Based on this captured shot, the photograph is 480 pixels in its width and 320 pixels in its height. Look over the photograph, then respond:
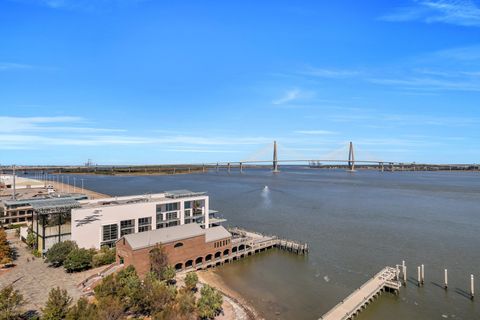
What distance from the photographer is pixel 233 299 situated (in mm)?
24766

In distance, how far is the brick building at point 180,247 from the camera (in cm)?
2703

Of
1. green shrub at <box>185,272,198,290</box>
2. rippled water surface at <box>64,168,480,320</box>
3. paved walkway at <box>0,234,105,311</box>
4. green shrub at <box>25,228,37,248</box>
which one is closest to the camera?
paved walkway at <box>0,234,105,311</box>

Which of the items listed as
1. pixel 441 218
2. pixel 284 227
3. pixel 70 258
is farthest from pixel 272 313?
pixel 441 218

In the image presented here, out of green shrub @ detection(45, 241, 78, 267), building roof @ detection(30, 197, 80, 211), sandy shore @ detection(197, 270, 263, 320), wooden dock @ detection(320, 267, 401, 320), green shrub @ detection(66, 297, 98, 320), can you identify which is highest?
building roof @ detection(30, 197, 80, 211)

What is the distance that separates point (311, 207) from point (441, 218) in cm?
2248

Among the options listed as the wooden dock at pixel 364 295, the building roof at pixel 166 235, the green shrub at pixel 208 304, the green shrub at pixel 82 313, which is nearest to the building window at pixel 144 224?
the building roof at pixel 166 235

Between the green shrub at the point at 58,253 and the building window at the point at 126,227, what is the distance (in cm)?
544

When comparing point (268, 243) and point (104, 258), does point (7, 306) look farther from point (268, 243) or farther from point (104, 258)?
point (268, 243)

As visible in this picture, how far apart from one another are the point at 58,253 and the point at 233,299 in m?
16.1

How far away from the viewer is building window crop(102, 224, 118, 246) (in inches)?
1321

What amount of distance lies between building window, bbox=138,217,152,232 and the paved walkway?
721 centimetres

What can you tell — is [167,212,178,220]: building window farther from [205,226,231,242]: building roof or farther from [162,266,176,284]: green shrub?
[162,266,176,284]: green shrub

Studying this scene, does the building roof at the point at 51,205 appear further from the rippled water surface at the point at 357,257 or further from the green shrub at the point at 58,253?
the rippled water surface at the point at 357,257

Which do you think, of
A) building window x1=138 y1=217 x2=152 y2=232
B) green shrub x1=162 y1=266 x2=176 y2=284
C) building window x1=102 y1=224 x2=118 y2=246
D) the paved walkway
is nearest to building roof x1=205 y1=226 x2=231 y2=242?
building window x1=138 y1=217 x2=152 y2=232
